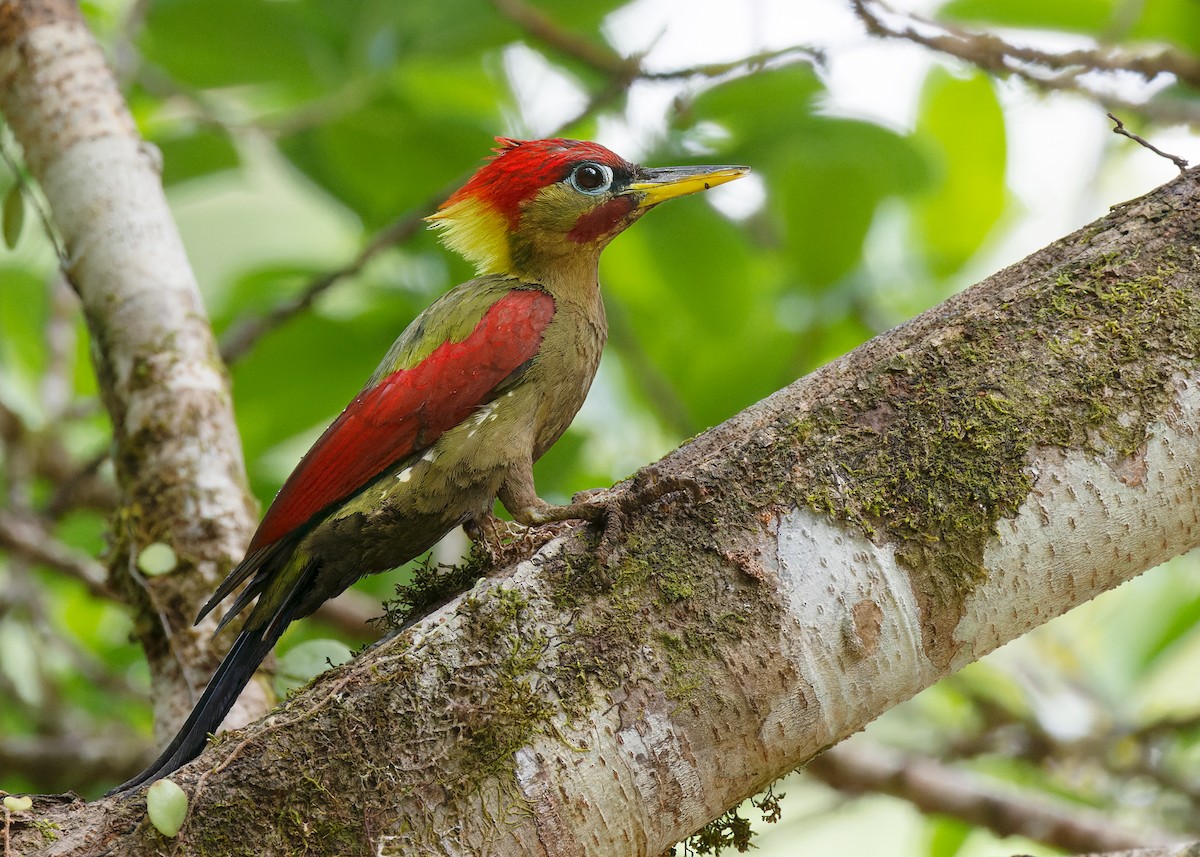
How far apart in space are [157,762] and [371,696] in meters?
0.63

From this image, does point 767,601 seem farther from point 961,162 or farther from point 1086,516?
point 961,162

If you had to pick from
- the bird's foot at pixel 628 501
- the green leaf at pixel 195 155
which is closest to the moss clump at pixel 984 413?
the bird's foot at pixel 628 501

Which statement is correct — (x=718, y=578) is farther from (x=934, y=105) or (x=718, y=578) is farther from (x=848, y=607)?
(x=934, y=105)

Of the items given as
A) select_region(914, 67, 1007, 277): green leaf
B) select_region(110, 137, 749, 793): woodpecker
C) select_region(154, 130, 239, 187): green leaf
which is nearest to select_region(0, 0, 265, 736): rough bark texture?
select_region(110, 137, 749, 793): woodpecker

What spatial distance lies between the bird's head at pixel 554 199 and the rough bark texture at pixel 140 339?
68cm

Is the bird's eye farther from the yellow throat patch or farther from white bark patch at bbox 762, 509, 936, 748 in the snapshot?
white bark patch at bbox 762, 509, 936, 748

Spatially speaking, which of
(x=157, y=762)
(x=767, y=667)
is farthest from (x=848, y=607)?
(x=157, y=762)

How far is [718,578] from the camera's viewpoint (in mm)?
1722

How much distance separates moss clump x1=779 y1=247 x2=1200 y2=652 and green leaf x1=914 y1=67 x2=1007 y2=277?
2.26 metres

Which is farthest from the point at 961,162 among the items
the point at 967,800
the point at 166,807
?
the point at 166,807

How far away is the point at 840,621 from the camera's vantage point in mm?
1712

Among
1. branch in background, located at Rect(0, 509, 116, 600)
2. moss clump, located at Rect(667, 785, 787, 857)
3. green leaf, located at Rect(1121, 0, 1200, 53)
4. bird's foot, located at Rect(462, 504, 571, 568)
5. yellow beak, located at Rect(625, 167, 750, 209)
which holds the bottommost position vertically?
moss clump, located at Rect(667, 785, 787, 857)

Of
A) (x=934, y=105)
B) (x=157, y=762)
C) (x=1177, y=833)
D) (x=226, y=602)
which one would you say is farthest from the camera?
(x=934, y=105)

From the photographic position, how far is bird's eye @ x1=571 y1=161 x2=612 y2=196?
285 cm
